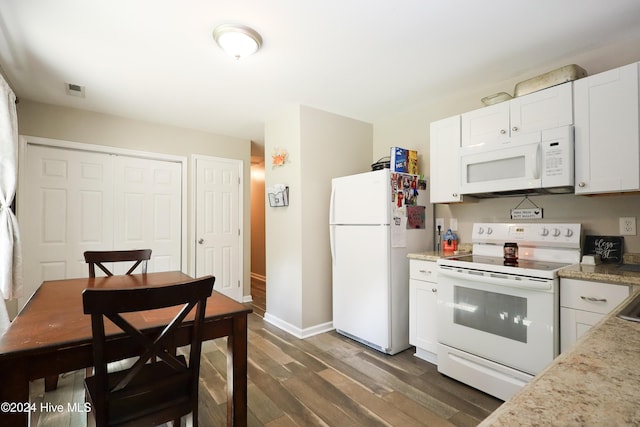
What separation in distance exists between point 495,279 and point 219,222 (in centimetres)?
347

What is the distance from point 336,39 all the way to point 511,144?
147cm

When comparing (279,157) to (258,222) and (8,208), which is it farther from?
(258,222)

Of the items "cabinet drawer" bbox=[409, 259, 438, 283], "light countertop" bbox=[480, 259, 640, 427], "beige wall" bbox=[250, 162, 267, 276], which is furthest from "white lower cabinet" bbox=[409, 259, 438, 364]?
"beige wall" bbox=[250, 162, 267, 276]

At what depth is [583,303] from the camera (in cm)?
179

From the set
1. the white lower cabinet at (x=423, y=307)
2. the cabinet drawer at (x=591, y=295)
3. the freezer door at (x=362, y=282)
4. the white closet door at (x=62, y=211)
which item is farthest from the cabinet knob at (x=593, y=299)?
the white closet door at (x=62, y=211)

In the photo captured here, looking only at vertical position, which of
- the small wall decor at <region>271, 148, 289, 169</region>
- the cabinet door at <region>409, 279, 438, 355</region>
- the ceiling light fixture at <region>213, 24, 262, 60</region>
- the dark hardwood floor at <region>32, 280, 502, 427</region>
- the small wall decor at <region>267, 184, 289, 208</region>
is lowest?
the dark hardwood floor at <region>32, 280, 502, 427</region>

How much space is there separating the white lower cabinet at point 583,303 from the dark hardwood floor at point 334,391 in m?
0.65

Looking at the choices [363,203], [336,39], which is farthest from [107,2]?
[363,203]

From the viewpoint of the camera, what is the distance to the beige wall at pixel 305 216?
3250mm

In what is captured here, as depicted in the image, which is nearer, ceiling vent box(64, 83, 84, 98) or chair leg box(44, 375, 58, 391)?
chair leg box(44, 375, 58, 391)

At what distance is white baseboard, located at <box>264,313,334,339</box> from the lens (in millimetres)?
3172

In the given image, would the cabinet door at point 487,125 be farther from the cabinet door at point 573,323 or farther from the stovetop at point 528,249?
the cabinet door at point 573,323

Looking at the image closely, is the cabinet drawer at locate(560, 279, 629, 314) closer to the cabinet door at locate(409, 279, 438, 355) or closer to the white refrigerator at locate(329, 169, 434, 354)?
the cabinet door at locate(409, 279, 438, 355)

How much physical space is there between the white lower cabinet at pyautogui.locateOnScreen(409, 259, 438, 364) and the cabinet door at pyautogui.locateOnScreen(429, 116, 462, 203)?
24.7 inches
